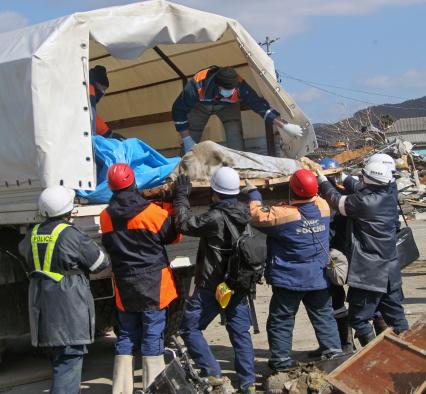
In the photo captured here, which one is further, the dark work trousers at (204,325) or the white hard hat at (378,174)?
the white hard hat at (378,174)

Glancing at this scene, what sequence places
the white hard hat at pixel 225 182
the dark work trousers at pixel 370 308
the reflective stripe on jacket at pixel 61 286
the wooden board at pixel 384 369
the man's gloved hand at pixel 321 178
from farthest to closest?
the man's gloved hand at pixel 321 178
the dark work trousers at pixel 370 308
the white hard hat at pixel 225 182
the reflective stripe on jacket at pixel 61 286
the wooden board at pixel 384 369

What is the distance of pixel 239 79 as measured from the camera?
727 centimetres

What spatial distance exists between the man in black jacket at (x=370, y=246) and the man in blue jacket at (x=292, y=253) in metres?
0.23

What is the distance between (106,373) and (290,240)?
226 centimetres

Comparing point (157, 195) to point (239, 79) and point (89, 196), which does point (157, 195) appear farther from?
point (239, 79)

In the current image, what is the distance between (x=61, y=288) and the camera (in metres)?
4.75

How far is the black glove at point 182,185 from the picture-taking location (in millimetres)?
5336

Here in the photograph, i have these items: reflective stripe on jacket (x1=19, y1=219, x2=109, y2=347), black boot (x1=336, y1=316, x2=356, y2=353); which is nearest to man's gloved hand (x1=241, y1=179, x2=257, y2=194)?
reflective stripe on jacket (x1=19, y1=219, x2=109, y2=347)

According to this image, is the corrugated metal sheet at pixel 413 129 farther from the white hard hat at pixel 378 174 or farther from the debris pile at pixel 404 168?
the white hard hat at pixel 378 174

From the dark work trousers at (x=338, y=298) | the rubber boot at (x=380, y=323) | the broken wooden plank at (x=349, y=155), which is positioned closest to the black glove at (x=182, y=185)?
the dark work trousers at (x=338, y=298)

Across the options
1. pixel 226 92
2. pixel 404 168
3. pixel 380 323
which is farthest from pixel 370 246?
pixel 404 168

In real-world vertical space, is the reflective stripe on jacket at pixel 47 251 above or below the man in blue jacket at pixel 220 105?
below

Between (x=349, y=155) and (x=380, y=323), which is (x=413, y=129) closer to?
(x=349, y=155)

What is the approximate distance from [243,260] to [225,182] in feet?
2.00
